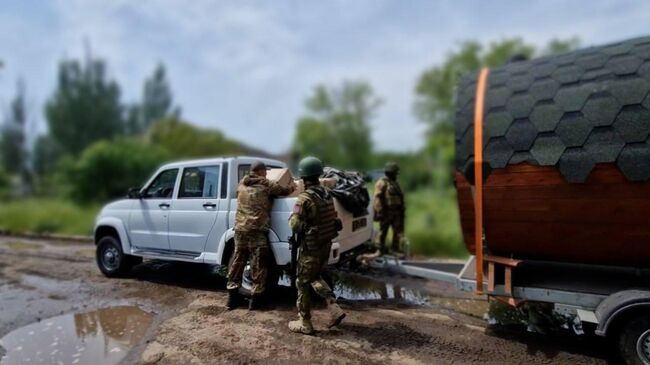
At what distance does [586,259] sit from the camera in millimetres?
4047

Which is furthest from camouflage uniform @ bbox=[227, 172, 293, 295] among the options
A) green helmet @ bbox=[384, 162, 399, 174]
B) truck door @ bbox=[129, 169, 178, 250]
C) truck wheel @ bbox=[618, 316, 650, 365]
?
truck wheel @ bbox=[618, 316, 650, 365]

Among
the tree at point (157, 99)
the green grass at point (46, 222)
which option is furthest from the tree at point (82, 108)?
the green grass at point (46, 222)

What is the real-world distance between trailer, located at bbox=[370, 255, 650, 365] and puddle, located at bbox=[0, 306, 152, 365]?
388cm

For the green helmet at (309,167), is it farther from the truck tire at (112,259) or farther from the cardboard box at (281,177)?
the truck tire at (112,259)

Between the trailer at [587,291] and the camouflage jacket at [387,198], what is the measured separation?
3049 millimetres

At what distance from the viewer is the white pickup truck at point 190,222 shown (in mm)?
5515

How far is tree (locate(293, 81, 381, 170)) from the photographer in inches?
1933

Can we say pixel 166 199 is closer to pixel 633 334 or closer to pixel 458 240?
pixel 633 334

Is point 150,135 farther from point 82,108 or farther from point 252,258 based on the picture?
point 252,258

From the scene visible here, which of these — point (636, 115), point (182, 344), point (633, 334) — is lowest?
point (182, 344)

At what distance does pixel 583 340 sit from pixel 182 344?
4409mm

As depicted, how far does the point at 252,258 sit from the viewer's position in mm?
5129

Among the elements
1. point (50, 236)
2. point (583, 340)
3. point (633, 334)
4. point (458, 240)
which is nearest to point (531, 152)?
point (633, 334)

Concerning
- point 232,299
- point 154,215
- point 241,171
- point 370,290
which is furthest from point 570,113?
point 154,215
